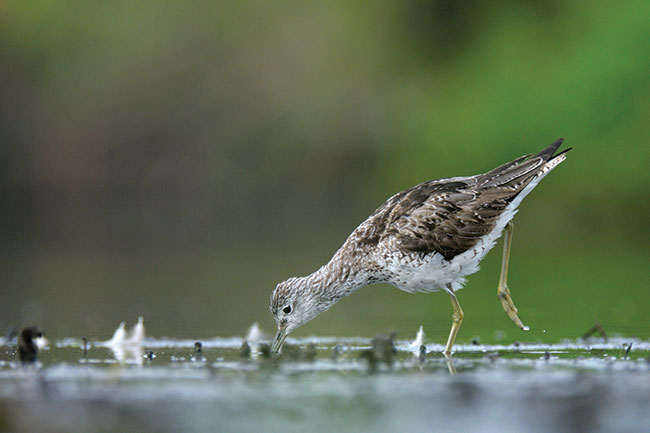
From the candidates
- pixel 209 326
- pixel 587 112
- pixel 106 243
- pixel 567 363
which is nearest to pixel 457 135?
pixel 587 112

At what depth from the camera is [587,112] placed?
25938 millimetres

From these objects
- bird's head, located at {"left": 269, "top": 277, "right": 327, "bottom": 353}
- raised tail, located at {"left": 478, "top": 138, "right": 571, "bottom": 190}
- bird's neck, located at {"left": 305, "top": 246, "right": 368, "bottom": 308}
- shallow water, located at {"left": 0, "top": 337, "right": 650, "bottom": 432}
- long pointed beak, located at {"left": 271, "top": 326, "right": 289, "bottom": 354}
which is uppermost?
raised tail, located at {"left": 478, "top": 138, "right": 571, "bottom": 190}

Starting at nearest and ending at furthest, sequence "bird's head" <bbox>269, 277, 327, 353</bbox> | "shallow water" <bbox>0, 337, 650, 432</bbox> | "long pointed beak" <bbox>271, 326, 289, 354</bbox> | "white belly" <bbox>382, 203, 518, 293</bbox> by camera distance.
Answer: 1. "shallow water" <bbox>0, 337, 650, 432</bbox>
2. "white belly" <bbox>382, 203, 518, 293</bbox>
3. "long pointed beak" <bbox>271, 326, 289, 354</bbox>
4. "bird's head" <bbox>269, 277, 327, 353</bbox>

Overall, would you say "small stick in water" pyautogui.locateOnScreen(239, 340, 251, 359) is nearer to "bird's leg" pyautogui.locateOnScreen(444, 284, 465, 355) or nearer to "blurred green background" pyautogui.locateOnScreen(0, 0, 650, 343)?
"bird's leg" pyautogui.locateOnScreen(444, 284, 465, 355)

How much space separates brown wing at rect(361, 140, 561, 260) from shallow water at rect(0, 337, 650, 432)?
53.8 inches

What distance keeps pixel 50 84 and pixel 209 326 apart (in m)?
22.0

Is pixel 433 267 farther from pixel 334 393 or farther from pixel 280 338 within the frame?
pixel 334 393

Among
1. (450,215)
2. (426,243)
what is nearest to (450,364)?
(426,243)

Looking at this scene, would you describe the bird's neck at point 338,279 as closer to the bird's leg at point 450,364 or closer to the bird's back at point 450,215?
the bird's back at point 450,215

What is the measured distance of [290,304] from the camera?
1068 cm

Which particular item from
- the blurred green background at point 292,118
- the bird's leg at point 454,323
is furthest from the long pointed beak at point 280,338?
the blurred green background at point 292,118

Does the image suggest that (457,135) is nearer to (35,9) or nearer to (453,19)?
(453,19)

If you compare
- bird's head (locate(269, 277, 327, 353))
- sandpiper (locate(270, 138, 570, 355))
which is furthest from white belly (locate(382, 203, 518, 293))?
bird's head (locate(269, 277, 327, 353))

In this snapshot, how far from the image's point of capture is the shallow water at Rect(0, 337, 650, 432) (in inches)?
244
